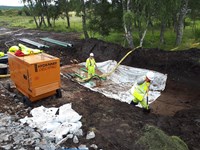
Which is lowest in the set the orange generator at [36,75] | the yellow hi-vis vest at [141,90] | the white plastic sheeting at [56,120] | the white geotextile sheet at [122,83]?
the white geotextile sheet at [122,83]

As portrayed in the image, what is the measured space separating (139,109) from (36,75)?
3517mm

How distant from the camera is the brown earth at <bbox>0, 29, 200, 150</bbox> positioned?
6.14 metres

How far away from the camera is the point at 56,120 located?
21.4ft

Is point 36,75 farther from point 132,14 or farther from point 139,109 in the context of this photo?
point 132,14

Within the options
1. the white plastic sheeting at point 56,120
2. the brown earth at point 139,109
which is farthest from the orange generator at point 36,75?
the white plastic sheeting at point 56,120

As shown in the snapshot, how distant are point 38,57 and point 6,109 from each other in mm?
1928

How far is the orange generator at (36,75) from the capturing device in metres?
7.29

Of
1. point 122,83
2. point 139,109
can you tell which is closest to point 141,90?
point 139,109

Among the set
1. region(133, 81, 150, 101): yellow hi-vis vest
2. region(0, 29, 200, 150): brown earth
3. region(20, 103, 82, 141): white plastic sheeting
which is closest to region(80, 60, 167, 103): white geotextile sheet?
region(0, 29, 200, 150): brown earth

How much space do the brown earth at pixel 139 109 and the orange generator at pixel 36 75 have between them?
486mm

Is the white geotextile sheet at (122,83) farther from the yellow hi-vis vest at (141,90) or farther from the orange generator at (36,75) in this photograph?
the orange generator at (36,75)

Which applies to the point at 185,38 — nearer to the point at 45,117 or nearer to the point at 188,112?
the point at 188,112

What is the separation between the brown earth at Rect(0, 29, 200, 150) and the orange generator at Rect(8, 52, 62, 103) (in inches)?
19.1

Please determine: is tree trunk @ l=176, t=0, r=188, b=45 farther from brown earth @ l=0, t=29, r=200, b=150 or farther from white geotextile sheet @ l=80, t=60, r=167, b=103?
white geotextile sheet @ l=80, t=60, r=167, b=103
